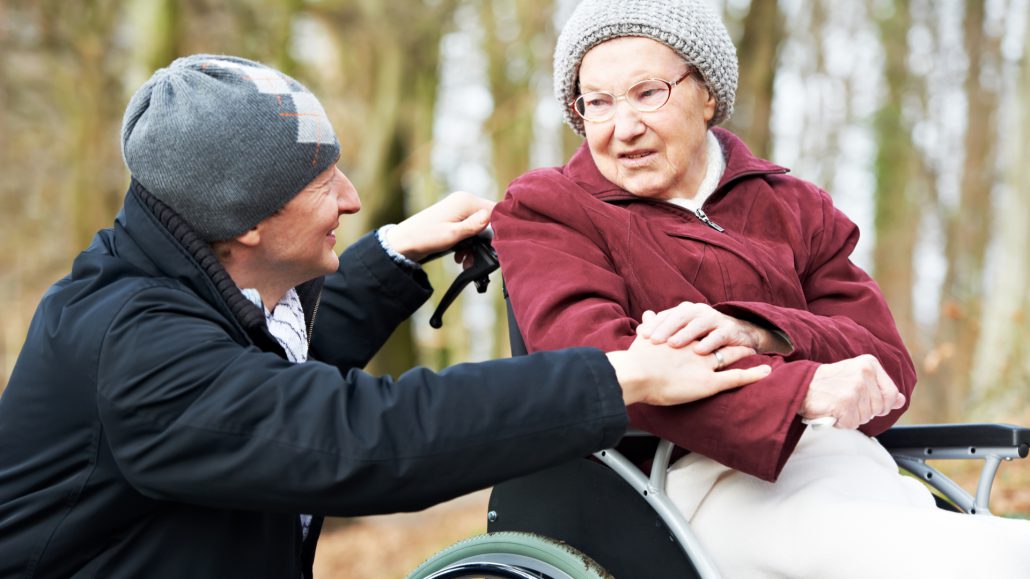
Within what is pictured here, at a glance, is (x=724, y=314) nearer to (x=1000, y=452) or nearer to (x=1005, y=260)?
(x=1000, y=452)

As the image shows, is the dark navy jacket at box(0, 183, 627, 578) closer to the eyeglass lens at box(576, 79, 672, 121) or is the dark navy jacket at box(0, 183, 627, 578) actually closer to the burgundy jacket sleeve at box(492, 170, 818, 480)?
the burgundy jacket sleeve at box(492, 170, 818, 480)

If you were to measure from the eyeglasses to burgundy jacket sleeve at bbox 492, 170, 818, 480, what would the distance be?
0.60 ft

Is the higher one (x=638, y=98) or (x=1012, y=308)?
(x=638, y=98)

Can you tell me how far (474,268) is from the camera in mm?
2701

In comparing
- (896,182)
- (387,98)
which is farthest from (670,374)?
(896,182)

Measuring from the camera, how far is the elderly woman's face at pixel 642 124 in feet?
7.96

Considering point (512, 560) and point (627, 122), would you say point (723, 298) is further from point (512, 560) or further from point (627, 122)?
point (512, 560)

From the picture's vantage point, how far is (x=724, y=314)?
2.10 meters

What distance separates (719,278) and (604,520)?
1.90 ft

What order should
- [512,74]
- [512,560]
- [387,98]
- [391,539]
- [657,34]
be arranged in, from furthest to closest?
[512,74] < [387,98] < [391,539] < [657,34] < [512,560]

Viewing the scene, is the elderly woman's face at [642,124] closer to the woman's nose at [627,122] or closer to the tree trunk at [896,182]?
the woman's nose at [627,122]

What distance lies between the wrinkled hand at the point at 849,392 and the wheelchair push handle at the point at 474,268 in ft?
2.93

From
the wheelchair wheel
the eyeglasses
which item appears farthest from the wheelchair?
the eyeglasses

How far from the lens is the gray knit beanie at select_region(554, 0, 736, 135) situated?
2.40 metres
